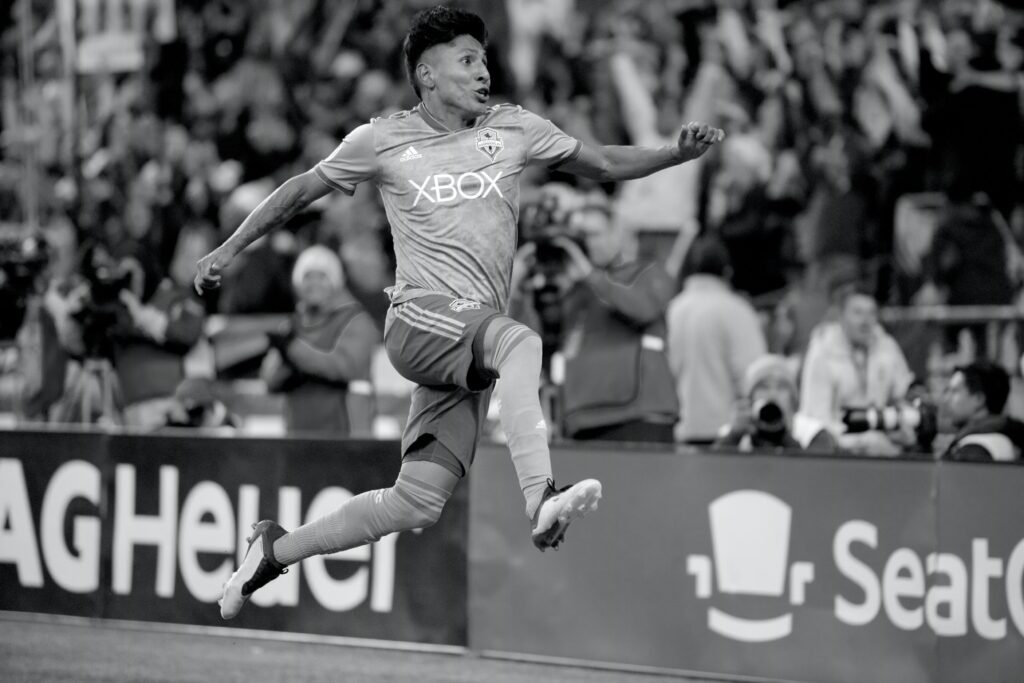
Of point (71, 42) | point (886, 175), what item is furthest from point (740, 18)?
point (71, 42)

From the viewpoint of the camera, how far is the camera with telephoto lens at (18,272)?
36.4 feet

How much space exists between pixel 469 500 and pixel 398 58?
800 centimetres

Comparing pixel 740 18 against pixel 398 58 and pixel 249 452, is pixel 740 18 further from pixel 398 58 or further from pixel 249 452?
pixel 249 452

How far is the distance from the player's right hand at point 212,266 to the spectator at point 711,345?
4.21m

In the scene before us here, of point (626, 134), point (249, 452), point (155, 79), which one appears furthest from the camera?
point (155, 79)

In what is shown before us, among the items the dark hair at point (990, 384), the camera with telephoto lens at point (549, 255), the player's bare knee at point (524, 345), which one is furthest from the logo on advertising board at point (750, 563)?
the player's bare knee at point (524, 345)

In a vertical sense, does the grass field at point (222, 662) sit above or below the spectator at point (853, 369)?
below

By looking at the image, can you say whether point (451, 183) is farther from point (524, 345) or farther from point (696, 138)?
point (696, 138)

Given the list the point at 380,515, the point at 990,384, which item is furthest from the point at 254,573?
the point at 990,384

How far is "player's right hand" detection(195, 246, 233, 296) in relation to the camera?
5.85 metres

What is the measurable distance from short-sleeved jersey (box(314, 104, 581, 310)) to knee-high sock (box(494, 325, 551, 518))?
40 cm

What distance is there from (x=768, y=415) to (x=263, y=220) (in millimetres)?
3401

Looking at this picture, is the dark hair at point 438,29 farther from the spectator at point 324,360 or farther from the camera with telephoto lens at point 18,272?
the camera with telephoto lens at point 18,272

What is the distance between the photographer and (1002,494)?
23.8ft
